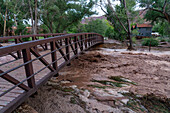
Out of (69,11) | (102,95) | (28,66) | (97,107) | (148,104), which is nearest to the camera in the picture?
(28,66)

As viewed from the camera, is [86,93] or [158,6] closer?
[86,93]

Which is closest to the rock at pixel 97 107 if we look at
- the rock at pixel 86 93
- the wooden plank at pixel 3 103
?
the rock at pixel 86 93

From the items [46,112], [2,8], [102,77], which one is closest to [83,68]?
[102,77]

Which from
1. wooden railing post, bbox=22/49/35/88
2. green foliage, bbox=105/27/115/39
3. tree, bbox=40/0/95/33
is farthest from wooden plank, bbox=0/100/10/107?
green foliage, bbox=105/27/115/39

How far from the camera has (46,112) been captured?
3199 millimetres

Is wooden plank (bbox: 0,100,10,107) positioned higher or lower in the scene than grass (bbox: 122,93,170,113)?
higher

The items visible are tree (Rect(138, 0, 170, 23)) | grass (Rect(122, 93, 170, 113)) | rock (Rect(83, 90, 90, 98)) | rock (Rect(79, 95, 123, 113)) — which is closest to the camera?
rock (Rect(79, 95, 123, 113))

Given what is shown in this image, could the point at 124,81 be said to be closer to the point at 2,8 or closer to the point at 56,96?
the point at 56,96

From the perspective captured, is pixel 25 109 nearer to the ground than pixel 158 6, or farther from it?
nearer to the ground

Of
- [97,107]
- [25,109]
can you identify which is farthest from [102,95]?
[25,109]

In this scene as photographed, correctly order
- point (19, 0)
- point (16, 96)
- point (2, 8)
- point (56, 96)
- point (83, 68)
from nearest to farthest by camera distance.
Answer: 1. point (16, 96)
2. point (56, 96)
3. point (83, 68)
4. point (19, 0)
5. point (2, 8)

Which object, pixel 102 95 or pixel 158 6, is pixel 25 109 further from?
pixel 158 6

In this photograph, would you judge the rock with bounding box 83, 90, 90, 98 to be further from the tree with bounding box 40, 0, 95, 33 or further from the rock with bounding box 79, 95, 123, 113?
the tree with bounding box 40, 0, 95, 33

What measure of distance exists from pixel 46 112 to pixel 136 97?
2.51m
